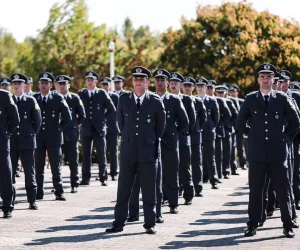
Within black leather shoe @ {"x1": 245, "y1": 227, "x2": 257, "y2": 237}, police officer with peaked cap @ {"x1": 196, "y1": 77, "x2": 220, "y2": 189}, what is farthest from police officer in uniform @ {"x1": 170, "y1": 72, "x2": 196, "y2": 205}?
black leather shoe @ {"x1": 245, "y1": 227, "x2": 257, "y2": 237}

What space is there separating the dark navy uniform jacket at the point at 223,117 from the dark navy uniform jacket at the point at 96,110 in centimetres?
303

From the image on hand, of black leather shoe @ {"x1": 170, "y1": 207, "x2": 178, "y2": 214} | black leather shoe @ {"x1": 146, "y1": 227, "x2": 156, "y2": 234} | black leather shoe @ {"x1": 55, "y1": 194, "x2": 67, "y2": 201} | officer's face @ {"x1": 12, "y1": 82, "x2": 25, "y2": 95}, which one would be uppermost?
officer's face @ {"x1": 12, "y1": 82, "x2": 25, "y2": 95}

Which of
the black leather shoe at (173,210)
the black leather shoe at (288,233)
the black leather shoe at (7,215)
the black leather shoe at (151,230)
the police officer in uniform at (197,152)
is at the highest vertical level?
the police officer in uniform at (197,152)

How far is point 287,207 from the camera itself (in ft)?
41.1

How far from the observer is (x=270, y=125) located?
40.9 feet

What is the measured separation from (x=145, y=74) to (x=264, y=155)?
2.05 m

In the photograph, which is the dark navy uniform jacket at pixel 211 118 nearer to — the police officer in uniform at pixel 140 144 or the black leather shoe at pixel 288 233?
the police officer in uniform at pixel 140 144

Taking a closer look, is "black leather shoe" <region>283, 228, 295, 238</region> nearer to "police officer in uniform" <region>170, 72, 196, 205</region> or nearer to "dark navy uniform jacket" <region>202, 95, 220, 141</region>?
"police officer in uniform" <region>170, 72, 196, 205</region>

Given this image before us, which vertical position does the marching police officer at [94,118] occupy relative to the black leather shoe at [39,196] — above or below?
above

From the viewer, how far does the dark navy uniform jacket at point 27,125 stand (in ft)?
50.4

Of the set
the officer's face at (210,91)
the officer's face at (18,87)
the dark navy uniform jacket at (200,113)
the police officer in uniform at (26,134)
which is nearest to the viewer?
the police officer in uniform at (26,134)

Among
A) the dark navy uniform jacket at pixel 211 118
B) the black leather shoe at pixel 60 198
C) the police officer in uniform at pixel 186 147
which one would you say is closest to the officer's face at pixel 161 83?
the police officer in uniform at pixel 186 147

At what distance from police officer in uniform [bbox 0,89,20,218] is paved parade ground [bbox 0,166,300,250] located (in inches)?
12.7

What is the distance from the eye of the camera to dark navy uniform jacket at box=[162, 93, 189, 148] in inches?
586
